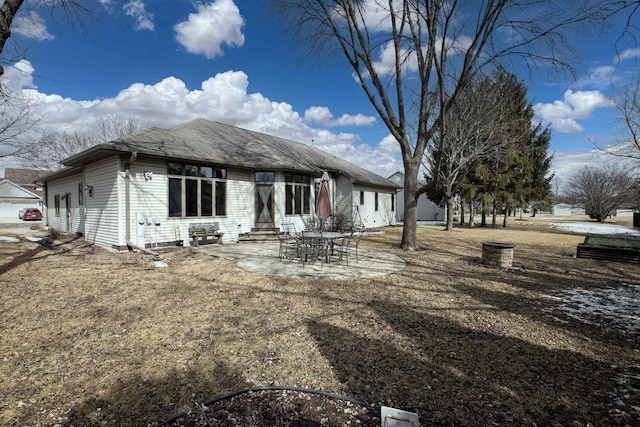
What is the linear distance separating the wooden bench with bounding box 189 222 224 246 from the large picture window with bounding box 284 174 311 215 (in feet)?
10.4

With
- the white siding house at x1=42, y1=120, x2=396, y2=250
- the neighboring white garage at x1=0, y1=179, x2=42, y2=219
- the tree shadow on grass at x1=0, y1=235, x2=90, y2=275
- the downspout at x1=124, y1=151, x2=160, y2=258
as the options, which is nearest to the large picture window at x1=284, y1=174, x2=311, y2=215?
the white siding house at x1=42, y1=120, x2=396, y2=250

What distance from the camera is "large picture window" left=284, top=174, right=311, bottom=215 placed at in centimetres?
1355

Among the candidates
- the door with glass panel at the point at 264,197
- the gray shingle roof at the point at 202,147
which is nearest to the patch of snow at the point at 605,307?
the gray shingle roof at the point at 202,147

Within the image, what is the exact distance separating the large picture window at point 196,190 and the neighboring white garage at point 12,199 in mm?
37424

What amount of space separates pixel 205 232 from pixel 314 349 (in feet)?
28.2

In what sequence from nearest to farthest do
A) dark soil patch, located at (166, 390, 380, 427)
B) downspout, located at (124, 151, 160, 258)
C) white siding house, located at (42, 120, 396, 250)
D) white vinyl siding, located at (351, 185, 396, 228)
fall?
dark soil patch, located at (166, 390, 380, 427) < downspout, located at (124, 151, 160, 258) < white siding house, located at (42, 120, 396, 250) < white vinyl siding, located at (351, 185, 396, 228)

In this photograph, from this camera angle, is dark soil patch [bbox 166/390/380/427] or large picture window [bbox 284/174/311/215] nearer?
dark soil patch [bbox 166/390/380/427]

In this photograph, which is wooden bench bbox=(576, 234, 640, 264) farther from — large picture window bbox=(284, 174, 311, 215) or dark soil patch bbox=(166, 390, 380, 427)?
dark soil patch bbox=(166, 390, 380, 427)

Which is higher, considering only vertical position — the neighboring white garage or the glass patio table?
the neighboring white garage

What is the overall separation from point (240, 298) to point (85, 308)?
235 centimetres

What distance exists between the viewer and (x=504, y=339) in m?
3.87

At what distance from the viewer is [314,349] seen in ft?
11.7

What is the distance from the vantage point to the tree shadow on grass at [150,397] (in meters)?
2.42

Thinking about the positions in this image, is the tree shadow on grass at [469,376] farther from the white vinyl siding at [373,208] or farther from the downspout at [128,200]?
the white vinyl siding at [373,208]
